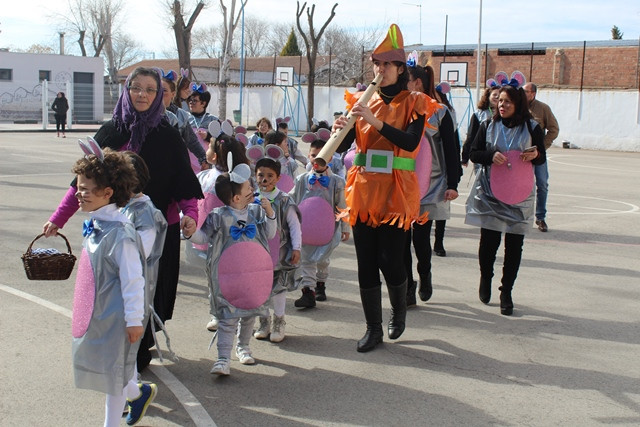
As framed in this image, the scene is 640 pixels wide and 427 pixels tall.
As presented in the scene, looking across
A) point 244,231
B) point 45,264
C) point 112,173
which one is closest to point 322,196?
point 244,231

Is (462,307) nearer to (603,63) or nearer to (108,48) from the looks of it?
(603,63)

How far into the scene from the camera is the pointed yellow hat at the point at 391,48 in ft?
16.2

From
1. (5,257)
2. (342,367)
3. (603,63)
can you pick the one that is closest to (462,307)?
(342,367)

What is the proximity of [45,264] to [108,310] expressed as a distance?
929 millimetres

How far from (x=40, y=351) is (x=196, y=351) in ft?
3.37

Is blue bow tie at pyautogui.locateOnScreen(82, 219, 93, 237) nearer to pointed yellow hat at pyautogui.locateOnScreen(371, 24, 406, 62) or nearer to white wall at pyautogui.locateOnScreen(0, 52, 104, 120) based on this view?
pointed yellow hat at pyautogui.locateOnScreen(371, 24, 406, 62)

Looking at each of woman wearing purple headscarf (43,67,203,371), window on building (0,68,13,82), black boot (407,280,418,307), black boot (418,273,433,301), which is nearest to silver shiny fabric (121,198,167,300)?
woman wearing purple headscarf (43,67,203,371)

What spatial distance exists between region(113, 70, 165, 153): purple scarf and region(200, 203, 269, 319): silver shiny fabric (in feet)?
2.20

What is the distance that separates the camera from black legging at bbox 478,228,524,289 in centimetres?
626

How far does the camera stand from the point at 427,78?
616 centimetres

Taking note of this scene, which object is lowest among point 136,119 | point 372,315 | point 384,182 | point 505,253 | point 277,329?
point 277,329

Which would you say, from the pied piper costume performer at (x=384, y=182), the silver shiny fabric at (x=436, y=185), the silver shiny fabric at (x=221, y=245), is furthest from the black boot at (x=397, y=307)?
the silver shiny fabric at (x=436, y=185)

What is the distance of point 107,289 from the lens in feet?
11.6

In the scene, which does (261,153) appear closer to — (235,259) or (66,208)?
(235,259)
